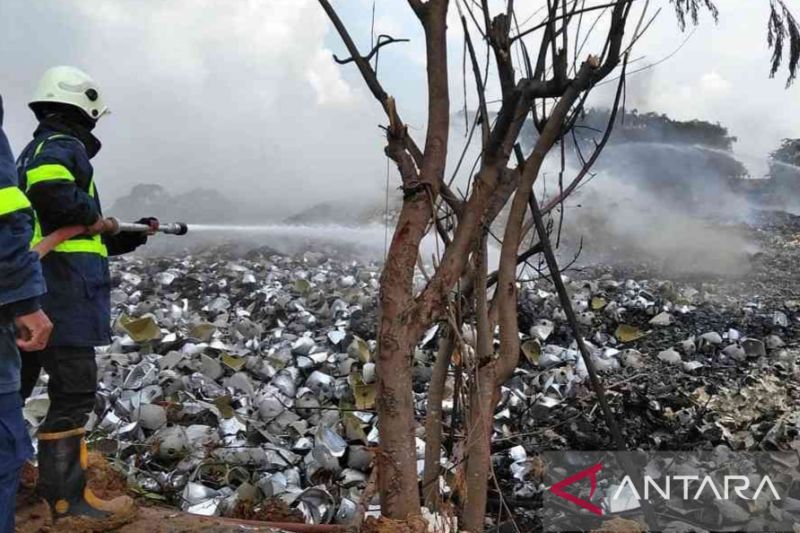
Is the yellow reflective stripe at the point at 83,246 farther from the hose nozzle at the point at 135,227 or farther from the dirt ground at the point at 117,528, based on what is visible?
the dirt ground at the point at 117,528

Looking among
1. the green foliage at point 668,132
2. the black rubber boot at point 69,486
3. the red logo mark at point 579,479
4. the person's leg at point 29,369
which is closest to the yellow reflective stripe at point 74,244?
the person's leg at point 29,369

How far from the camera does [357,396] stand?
12.4 feet

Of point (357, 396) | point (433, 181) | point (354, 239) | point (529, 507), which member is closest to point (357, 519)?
point (433, 181)

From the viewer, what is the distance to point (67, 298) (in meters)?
2.42

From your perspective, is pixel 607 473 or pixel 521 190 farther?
pixel 607 473

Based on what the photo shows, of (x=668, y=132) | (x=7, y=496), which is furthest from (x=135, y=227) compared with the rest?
(x=668, y=132)

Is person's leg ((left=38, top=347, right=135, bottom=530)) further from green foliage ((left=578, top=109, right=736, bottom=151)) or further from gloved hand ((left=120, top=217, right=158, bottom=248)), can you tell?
green foliage ((left=578, top=109, right=736, bottom=151))

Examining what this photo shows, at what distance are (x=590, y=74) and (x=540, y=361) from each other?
9.34 ft

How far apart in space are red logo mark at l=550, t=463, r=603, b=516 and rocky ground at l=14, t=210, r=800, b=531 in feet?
0.37

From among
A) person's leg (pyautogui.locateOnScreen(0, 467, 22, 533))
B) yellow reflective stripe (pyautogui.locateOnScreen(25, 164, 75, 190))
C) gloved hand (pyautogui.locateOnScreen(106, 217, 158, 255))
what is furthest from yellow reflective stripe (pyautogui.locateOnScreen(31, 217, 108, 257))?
person's leg (pyautogui.locateOnScreen(0, 467, 22, 533))

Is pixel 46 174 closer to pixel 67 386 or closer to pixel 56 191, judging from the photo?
pixel 56 191

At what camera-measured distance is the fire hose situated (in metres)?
2.36

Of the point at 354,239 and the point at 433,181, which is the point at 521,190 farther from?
the point at 354,239

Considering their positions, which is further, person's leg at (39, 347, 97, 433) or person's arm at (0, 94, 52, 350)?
person's leg at (39, 347, 97, 433)
